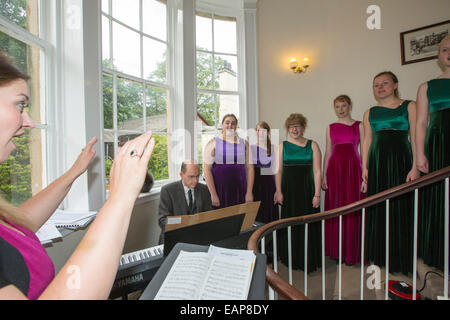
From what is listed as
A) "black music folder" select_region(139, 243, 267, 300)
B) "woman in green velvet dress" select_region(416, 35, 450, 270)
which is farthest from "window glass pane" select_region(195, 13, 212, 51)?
"black music folder" select_region(139, 243, 267, 300)

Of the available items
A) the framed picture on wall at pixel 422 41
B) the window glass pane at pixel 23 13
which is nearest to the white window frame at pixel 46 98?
the window glass pane at pixel 23 13

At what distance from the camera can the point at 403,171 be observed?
6.70 feet

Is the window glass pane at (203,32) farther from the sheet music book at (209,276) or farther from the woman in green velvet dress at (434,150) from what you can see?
the sheet music book at (209,276)

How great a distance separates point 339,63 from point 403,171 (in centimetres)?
186

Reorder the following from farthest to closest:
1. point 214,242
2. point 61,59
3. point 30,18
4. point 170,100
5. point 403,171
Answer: point 170,100, point 403,171, point 61,59, point 30,18, point 214,242

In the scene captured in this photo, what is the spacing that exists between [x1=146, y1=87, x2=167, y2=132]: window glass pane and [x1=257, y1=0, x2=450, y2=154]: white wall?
5.15 feet

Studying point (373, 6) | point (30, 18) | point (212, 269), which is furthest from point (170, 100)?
point (373, 6)

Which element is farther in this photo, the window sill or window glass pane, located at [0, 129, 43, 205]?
the window sill

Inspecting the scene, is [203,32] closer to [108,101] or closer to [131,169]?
[108,101]

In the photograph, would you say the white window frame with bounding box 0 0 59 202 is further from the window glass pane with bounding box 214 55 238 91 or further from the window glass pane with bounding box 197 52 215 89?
the window glass pane with bounding box 214 55 238 91

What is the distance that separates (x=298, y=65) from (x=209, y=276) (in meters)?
3.49

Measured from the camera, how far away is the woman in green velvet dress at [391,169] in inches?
79.4

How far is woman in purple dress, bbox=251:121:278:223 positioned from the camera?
102 inches
